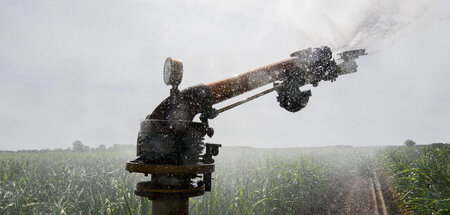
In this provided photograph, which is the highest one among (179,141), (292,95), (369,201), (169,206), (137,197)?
(292,95)

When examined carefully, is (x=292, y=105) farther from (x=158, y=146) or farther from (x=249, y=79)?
(x=158, y=146)

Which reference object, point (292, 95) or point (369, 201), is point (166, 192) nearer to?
point (292, 95)

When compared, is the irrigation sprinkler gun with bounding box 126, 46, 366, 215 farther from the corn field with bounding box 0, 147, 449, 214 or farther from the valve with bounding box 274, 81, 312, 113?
the corn field with bounding box 0, 147, 449, 214

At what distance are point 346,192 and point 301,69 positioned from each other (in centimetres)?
1193

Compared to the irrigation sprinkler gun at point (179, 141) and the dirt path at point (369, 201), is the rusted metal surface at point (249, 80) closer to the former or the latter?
the irrigation sprinkler gun at point (179, 141)

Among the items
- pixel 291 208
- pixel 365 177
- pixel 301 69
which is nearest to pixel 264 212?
pixel 291 208

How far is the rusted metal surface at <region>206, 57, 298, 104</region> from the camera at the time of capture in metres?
2.11

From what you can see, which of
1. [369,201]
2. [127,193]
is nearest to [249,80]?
[127,193]

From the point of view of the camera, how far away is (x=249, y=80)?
2271 millimetres

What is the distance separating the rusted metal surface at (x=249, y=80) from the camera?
6.93 ft

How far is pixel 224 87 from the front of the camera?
2.13 meters

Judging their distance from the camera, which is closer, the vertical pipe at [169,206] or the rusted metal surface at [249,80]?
the vertical pipe at [169,206]

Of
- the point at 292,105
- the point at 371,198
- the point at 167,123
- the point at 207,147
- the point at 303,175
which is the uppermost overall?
the point at 292,105

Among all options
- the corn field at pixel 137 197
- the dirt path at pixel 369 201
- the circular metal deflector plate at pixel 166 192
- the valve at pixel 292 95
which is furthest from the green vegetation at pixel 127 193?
the valve at pixel 292 95
